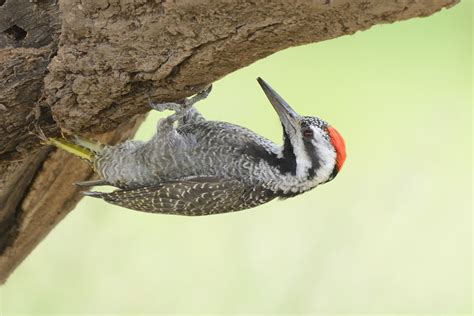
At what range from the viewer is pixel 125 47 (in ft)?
10.3

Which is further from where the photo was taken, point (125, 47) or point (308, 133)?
point (308, 133)

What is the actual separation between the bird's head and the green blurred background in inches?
106

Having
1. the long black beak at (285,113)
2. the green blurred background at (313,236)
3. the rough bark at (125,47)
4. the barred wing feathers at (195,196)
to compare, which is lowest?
the green blurred background at (313,236)

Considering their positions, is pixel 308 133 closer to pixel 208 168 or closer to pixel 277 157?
pixel 277 157

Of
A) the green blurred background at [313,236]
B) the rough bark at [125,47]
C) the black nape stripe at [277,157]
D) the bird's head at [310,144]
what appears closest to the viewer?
the rough bark at [125,47]

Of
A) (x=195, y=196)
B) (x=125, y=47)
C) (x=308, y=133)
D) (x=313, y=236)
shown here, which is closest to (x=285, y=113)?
(x=308, y=133)

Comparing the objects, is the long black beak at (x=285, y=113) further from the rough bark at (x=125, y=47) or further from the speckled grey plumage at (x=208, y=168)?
the rough bark at (x=125, y=47)

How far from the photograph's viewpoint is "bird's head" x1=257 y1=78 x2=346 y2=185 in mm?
3585

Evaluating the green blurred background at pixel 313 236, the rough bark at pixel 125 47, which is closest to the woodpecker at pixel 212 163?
the rough bark at pixel 125 47

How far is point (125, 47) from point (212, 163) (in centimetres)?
83

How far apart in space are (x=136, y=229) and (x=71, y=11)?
3538mm

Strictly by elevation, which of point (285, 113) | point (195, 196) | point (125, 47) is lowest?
point (195, 196)

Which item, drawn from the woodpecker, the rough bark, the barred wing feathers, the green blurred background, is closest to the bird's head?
the woodpecker

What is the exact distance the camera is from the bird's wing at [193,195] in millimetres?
3670
